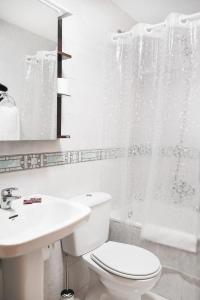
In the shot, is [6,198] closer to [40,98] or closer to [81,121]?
[40,98]

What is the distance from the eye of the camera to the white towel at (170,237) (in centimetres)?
164

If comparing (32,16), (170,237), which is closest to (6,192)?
(32,16)

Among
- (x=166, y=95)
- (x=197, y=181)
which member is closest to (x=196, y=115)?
(x=166, y=95)

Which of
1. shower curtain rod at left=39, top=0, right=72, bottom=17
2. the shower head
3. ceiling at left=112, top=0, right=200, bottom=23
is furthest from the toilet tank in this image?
ceiling at left=112, top=0, right=200, bottom=23

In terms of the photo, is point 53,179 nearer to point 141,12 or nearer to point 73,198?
point 73,198

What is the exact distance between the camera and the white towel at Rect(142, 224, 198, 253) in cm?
164

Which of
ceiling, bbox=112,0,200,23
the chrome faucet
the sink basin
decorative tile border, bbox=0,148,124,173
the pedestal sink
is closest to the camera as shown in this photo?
the sink basin

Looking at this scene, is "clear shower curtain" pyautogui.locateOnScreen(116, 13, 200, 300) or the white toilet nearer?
the white toilet

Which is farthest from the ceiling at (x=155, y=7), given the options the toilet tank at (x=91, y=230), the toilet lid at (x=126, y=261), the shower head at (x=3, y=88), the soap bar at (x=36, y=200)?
the toilet lid at (x=126, y=261)

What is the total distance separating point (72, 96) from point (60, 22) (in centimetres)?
49

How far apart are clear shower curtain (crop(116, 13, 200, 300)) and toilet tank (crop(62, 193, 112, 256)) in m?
0.28

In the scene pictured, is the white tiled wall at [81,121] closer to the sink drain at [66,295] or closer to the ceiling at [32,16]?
the sink drain at [66,295]

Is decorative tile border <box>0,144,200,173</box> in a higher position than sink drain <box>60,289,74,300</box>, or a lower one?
higher

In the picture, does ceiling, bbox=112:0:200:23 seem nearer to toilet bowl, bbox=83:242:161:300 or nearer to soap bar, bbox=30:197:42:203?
soap bar, bbox=30:197:42:203
